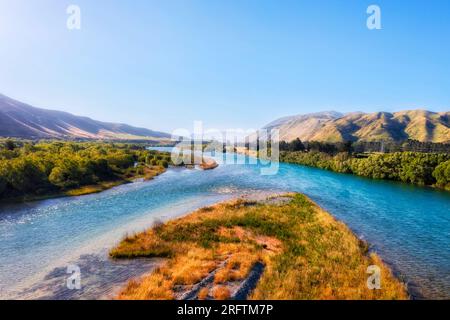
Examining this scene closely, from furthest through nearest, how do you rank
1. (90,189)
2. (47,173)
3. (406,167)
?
(406,167)
(90,189)
(47,173)

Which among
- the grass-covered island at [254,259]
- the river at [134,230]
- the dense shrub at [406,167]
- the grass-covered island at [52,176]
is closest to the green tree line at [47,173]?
the grass-covered island at [52,176]

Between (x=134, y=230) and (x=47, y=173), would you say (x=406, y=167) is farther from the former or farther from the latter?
(x=47, y=173)

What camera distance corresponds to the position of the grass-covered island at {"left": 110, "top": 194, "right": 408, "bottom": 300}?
20.6 m

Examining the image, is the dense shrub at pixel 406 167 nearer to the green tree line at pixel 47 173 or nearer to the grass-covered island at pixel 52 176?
the grass-covered island at pixel 52 176

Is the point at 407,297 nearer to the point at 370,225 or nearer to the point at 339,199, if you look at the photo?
the point at 370,225

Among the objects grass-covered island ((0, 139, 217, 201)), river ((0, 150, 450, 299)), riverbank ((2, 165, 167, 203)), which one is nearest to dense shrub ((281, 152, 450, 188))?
river ((0, 150, 450, 299))

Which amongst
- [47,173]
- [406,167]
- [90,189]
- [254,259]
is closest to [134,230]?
[254,259]

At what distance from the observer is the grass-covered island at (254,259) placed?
20562mm

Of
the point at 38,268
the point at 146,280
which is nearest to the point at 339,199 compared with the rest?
the point at 146,280

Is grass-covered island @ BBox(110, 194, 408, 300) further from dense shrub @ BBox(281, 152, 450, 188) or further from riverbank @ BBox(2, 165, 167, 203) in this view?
dense shrub @ BBox(281, 152, 450, 188)

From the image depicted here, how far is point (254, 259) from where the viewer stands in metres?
26.7

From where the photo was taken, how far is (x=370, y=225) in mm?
42469

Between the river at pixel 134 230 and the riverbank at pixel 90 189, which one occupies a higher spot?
the riverbank at pixel 90 189

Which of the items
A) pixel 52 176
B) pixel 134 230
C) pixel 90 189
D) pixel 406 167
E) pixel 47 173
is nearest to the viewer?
pixel 134 230
